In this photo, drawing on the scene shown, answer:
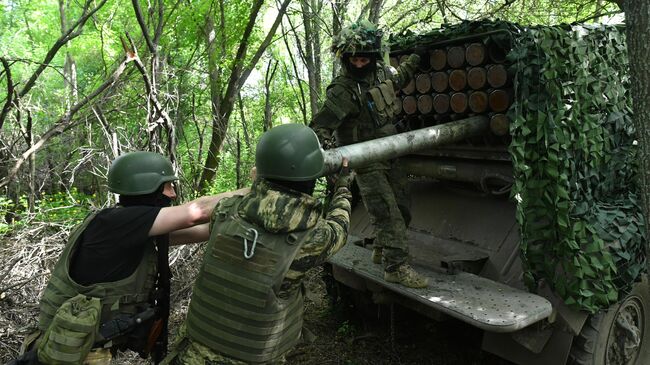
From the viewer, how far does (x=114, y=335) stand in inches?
101

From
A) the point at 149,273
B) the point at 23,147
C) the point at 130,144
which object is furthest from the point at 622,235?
the point at 23,147

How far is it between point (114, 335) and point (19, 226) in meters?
3.33

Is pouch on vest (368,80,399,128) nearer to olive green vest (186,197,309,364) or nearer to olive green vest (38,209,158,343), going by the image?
olive green vest (186,197,309,364)

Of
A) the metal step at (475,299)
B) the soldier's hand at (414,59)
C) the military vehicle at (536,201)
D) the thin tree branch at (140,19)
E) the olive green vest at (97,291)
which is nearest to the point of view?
the olive green vest at (97,291)

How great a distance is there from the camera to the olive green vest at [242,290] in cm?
229

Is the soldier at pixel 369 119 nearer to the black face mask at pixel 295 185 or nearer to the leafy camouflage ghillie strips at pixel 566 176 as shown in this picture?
the leafy camouflage ghillie strips at pixel 566 176

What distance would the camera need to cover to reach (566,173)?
3.37m

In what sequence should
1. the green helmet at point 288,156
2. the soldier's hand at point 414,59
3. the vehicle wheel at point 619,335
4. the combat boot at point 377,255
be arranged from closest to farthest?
the green helmet at point 288,156, the vehicle wheel at point 619,335, the combat boot at point 377,255, the soldier's hand at point 414,59

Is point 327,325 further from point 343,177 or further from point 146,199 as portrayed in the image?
point 146,199

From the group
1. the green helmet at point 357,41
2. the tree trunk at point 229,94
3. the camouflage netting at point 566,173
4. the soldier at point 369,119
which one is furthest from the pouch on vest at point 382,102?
the tree trunk at point 229,94

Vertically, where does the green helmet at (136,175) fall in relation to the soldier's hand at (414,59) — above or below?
below

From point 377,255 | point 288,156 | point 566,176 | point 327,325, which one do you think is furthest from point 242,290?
point 327,325

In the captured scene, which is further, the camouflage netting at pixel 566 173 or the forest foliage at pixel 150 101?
the forest foliage at pixel 150 101

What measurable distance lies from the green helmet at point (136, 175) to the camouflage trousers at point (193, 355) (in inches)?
30.9
